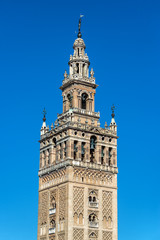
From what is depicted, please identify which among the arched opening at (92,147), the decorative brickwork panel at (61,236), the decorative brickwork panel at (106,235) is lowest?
the decorative brickwork panel at (61,236)

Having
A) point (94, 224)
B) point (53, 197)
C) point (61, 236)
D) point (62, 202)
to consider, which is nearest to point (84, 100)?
point (53, 197)

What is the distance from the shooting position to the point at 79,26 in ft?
247

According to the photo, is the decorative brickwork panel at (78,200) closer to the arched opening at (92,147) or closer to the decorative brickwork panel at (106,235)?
the decorative brickwork panel at (106,235)

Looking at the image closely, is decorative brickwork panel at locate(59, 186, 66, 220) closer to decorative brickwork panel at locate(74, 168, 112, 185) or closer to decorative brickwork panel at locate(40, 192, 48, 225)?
decorative brickwork panel at locate(74, 168, 112, 185)

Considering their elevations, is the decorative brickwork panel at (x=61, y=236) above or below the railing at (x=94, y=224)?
below

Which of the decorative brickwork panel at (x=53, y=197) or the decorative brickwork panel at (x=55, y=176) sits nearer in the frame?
the decorative brickwork panel at (x=55, y=176)

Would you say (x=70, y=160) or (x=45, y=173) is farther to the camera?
(x=45, y=173)

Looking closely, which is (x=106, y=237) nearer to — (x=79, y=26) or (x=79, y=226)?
(x=79, y=226)

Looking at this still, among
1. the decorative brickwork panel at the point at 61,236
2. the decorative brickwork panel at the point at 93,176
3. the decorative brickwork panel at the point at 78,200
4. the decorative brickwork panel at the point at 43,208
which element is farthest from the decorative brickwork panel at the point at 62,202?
the decorative brickwork panel at the point at 43,208

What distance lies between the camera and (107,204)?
66.9 meters

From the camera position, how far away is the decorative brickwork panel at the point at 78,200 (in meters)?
63.9

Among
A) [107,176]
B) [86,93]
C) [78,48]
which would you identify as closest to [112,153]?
[107,176]

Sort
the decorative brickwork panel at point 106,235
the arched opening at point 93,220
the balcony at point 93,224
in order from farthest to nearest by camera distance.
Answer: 1. the decorative brickwork panel at point 106,235
2. the arched opening at point 93,220
3. the balcony at point 93,224

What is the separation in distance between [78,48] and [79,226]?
2419cm
